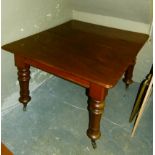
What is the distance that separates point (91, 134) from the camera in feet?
5.06

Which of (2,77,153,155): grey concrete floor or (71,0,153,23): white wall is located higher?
(71,0,153,23): white wall

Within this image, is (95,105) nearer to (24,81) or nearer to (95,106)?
(95,106)

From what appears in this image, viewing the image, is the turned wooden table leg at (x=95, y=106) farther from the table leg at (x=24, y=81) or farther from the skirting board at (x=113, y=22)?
the skirting board at (x=113, y=22)

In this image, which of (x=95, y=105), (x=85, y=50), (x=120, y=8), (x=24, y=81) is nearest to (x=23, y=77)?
(x=24, y=81)

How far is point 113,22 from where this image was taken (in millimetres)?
2160

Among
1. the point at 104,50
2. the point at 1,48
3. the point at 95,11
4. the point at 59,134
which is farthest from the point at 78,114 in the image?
the point at 95,11

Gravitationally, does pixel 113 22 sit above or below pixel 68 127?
above

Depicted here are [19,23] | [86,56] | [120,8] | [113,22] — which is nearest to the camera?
[86,56]

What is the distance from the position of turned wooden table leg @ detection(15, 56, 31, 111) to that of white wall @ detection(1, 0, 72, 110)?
0.36 feet

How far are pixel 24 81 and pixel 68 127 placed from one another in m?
0.53

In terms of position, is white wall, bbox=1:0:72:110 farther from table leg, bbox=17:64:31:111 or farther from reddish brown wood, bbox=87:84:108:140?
reddish brown wood, bbox=87:84:108:140

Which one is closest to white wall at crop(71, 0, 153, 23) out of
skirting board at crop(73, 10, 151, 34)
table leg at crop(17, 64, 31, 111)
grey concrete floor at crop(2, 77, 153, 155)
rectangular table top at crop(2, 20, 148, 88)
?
skirting board at crop(73, 10, 151, 34)

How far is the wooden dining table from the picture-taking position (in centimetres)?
133

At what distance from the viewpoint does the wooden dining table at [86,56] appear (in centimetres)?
133
